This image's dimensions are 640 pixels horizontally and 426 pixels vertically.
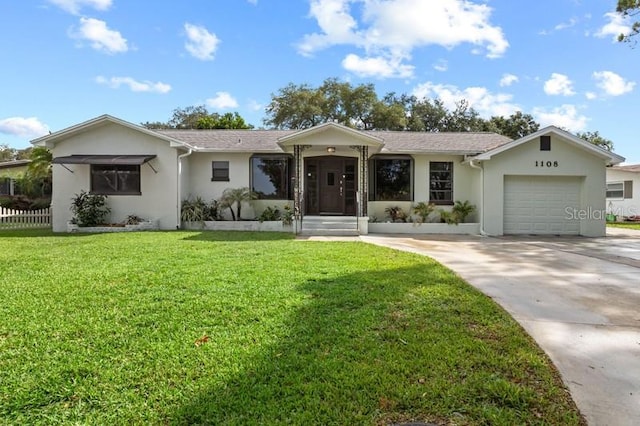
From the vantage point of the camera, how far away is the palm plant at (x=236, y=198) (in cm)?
1445

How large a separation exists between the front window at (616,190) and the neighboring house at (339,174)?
13359 millimetres

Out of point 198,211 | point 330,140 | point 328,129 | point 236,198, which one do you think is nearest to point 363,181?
point 330,140

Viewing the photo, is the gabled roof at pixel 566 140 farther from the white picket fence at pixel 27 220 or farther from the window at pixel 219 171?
the white picket fence at pixel 27 220

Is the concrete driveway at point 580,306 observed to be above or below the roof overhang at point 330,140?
below

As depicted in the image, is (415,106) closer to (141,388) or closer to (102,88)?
(102,88)

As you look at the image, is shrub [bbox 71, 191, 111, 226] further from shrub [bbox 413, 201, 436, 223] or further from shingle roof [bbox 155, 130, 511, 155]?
shrub [bbox 413, 201, 436, 223]

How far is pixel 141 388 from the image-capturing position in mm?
2670

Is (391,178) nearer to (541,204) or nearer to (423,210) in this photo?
(423,210)

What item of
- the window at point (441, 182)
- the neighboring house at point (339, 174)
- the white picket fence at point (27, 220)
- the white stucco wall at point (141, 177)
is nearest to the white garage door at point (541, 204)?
the neighboring house at point (339, 174)

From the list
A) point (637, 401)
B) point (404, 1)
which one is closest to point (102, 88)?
point (404, 1)

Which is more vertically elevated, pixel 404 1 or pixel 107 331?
pixel 404 1

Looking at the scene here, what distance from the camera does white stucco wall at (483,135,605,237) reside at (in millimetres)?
13680

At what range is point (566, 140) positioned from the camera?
13.5 metres

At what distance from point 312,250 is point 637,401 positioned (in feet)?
21.2
